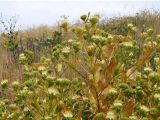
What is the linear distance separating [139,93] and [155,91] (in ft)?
0.39

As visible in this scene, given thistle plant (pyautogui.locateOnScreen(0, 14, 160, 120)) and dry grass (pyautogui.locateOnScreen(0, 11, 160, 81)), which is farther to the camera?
dry grass (pyautogui.locateOnScreen(0, 11, 160, 81))

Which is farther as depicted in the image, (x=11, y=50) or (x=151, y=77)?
(x=11, y=50)

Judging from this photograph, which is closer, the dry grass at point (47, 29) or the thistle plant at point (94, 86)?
the thistle plant at point (94, 86)

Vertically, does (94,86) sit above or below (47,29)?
above

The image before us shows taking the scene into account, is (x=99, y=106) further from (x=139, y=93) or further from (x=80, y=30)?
(x=80, y=30)

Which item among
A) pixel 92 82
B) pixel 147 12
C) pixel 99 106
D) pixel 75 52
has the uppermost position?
pixel 75 52

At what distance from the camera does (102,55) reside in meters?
3.27

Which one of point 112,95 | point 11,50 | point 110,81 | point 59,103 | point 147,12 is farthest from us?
point 147,12

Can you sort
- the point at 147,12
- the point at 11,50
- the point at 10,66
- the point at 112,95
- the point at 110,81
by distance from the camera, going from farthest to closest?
the point at 147,12
the point at 11,50
the point at 10,66
the point at 110,81
the point at 112,95

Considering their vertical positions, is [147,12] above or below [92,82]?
below

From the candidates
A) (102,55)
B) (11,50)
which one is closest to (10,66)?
(11,50)

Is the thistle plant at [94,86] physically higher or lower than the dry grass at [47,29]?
higher

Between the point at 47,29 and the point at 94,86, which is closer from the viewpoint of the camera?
the point at 94,86

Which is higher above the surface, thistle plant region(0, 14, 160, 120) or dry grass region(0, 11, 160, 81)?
thistle plant region(0, 14, 160, 120)
